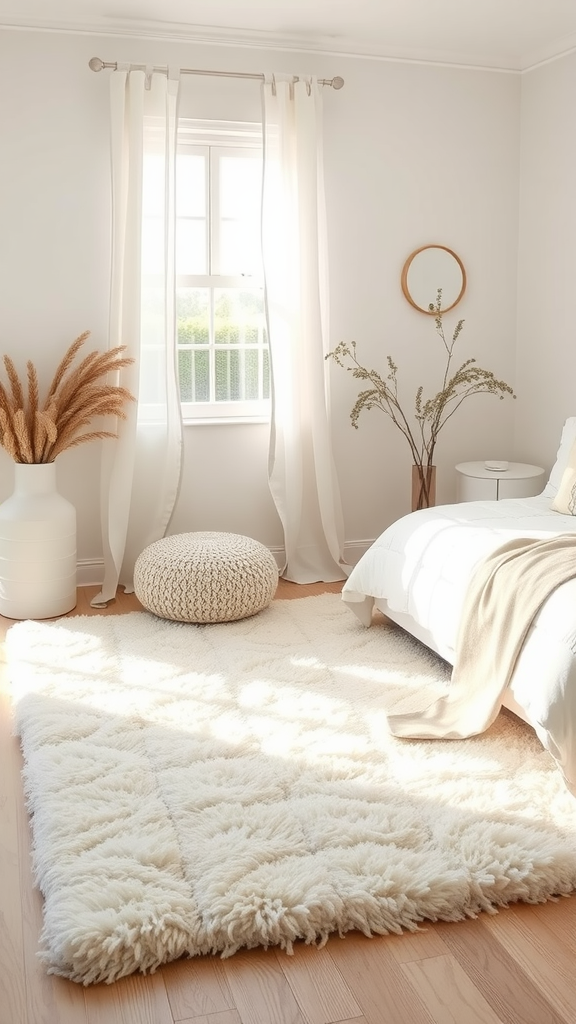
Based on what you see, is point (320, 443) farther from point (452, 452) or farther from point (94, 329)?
point (94, 329)

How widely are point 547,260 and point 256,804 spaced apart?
→ 3.34 meters

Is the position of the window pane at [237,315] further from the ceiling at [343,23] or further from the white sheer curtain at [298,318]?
the ceiling at [343,23]

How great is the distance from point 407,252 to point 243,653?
231 cm

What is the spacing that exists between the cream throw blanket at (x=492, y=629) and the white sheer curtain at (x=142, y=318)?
1856 mm

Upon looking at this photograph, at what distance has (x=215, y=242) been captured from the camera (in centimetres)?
458

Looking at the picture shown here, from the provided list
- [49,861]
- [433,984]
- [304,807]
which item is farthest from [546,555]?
[49,861]

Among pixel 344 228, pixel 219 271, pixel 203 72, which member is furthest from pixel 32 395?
pixel 344 228

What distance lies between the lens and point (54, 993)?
185 centimetres

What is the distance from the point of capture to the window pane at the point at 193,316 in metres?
4.61

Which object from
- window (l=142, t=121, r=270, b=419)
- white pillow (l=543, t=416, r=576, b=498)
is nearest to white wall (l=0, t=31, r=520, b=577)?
window (l=142, t=121, r=270, b=419)

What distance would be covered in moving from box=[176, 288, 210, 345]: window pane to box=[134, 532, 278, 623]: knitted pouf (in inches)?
44.6

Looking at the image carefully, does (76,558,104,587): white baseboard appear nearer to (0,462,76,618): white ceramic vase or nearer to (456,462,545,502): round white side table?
(0,462,76,618): white ceramic vase

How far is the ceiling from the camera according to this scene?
13.1ft

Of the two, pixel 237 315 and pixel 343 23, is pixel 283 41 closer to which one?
pixel 343 23
